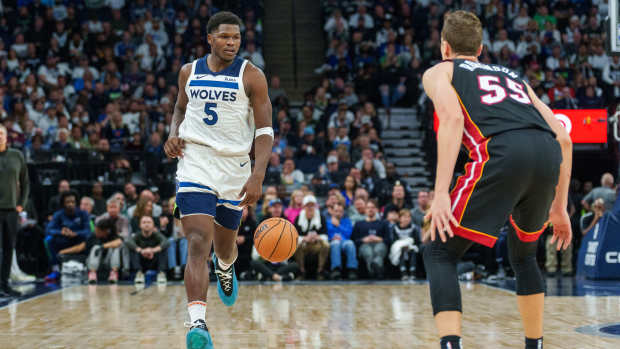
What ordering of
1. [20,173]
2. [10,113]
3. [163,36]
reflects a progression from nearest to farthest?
[20,173] → [10,113] → [163,36]

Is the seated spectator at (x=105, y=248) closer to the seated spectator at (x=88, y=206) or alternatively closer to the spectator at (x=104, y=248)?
the spectator at (x=104, y=248)

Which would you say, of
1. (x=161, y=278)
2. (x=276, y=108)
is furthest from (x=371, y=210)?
(x=276, y=108)

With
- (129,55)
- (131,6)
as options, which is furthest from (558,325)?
(131,6)

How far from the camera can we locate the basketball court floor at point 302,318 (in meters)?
5.06

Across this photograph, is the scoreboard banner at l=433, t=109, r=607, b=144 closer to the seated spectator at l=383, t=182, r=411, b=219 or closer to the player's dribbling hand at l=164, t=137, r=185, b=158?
the seated spectator at l=383, t=182, r=411, b=219

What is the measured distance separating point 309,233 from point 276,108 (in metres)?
5.14

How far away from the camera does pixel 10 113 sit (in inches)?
580

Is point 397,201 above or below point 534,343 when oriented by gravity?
below

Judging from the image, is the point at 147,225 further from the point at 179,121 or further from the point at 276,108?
the point at 179,121

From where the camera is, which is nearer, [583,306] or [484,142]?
[484,142]

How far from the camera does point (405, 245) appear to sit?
11141mm

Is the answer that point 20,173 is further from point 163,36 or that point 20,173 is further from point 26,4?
point 26,4

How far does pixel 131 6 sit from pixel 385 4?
19.8 ft

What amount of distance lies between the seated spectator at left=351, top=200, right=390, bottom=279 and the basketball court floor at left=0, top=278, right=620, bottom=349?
1.65 m
